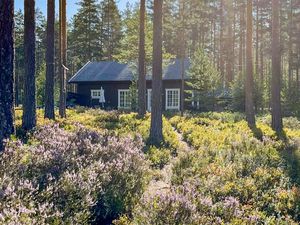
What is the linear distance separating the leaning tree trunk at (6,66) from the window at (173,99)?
79.8 ft

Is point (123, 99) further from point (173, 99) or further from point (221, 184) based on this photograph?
point (221, 184)

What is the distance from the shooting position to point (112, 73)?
35.0 meters

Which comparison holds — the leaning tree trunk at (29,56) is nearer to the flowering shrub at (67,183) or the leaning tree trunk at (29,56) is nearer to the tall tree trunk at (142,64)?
the flowering shrub at (67,183)

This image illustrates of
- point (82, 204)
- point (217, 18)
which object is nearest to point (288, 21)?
point (217, 18)

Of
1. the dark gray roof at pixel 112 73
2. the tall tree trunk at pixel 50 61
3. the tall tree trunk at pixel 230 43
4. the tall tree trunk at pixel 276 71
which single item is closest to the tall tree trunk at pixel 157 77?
the tall tree trunk at pixel 50 61

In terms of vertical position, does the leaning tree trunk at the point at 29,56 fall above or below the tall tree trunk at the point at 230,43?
below

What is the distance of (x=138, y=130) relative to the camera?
1481 cm

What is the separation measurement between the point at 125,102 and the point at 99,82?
10.7 ft

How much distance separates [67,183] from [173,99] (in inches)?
1111

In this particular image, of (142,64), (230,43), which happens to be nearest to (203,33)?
(230,43)

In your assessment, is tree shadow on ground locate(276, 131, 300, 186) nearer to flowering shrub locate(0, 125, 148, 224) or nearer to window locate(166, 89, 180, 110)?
flowering shrub locate(0, 125, 148, 224)

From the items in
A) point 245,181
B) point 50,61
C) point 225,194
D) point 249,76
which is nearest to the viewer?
point 225,194

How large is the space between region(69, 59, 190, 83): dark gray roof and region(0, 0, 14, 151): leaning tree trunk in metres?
23.8

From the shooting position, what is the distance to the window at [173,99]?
32.8m
